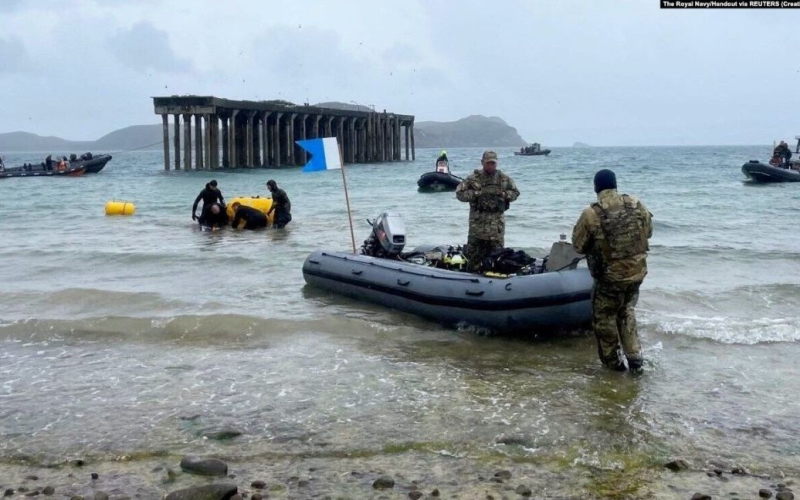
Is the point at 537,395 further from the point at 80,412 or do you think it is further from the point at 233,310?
the point at 233,310

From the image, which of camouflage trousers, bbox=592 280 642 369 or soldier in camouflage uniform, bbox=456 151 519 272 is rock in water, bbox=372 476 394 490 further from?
soldier in camouflage uniform, bbox=456 151 519 272

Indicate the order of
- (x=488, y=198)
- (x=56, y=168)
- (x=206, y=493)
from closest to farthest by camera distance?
(x=206, y=493) → (x=488, y=198) → (x=56, y=168)

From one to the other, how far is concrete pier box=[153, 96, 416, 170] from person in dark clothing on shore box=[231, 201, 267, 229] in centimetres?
1244

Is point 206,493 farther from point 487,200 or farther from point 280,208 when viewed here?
point 280,208

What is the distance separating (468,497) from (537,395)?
5.89 feet

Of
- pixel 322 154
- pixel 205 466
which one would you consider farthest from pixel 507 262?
pixel 205 466

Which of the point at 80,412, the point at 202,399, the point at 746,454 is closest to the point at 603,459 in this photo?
the point at 746,454

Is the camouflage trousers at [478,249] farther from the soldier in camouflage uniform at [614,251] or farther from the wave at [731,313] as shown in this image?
the soldier in camouflage uniform at [614,251]

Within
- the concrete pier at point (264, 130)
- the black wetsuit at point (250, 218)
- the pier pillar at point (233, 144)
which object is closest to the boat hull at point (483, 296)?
the black wetsuit at point (250, 218)

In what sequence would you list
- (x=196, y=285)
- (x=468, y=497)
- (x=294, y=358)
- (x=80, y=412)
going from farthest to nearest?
(x=196, y=285)
(x=294, y=358)
(x=80, y=412)
(x=468, y=497)

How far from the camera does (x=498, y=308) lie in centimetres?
718

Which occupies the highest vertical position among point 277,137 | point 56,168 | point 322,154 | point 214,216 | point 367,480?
point 277,137

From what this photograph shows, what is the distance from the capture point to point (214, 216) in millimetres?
15789

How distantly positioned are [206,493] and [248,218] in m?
12.1
